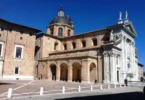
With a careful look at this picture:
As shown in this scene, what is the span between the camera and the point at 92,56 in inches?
1155

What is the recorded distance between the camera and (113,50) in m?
29.2

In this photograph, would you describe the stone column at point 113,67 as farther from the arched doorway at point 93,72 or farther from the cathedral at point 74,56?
the arched doorway at point 93,72

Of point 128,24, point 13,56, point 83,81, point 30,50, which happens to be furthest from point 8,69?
point 128,24

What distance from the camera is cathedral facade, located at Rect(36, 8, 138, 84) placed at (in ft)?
94.9

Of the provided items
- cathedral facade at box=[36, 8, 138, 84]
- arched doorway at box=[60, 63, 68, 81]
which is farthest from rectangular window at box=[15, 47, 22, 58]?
arched doorway at box=[60, 63, 68, 81]

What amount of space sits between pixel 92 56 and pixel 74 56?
3324 mm

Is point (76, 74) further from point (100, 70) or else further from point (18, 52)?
point (18, 52)

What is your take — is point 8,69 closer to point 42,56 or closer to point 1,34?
point 1,34

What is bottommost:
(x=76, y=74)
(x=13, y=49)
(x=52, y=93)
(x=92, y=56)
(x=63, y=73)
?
(x=52, y=93)

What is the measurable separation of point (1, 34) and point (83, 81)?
1629 cm

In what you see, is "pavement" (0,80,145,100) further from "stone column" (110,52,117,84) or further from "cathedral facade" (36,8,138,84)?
"cathedral facade" (36,8,138,84)

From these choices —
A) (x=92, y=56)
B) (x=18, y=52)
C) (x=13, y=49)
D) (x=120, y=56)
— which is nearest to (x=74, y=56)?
(x=92, y=56)

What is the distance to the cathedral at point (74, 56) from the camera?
28.4 metres

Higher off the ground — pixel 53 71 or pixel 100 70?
pixel 100 70
